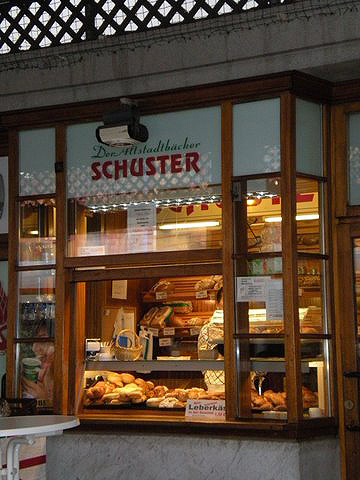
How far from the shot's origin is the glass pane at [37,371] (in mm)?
8172

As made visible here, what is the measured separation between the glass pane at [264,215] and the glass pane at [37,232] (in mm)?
1830

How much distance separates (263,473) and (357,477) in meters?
0.77

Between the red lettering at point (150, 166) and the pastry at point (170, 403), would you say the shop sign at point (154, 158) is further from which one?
the pastry at point (170, 403)

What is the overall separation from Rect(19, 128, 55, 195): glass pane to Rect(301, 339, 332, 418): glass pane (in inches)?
104

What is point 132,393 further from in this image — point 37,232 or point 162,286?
point 37,232

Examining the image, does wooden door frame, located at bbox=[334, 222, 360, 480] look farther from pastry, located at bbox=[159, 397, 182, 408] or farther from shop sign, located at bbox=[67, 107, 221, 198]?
pastry, located at bbox=[159, 397, 182, 408]

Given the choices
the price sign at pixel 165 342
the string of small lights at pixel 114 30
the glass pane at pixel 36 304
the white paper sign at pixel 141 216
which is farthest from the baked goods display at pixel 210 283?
the string of small lights at pixel 114 30

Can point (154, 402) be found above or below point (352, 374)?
below

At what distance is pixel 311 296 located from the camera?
7359 millimetres

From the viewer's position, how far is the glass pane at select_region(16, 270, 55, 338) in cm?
823

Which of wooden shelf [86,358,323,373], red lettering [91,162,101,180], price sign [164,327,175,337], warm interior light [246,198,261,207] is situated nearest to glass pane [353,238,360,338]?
wooden shelf [86,358,323,373]

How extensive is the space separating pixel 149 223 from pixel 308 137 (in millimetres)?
1494

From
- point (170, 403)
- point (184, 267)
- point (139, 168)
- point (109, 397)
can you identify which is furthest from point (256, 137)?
point (109, 397)

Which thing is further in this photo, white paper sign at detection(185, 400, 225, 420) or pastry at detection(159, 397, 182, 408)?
pastry at detection(159, 397, 182, 408)
